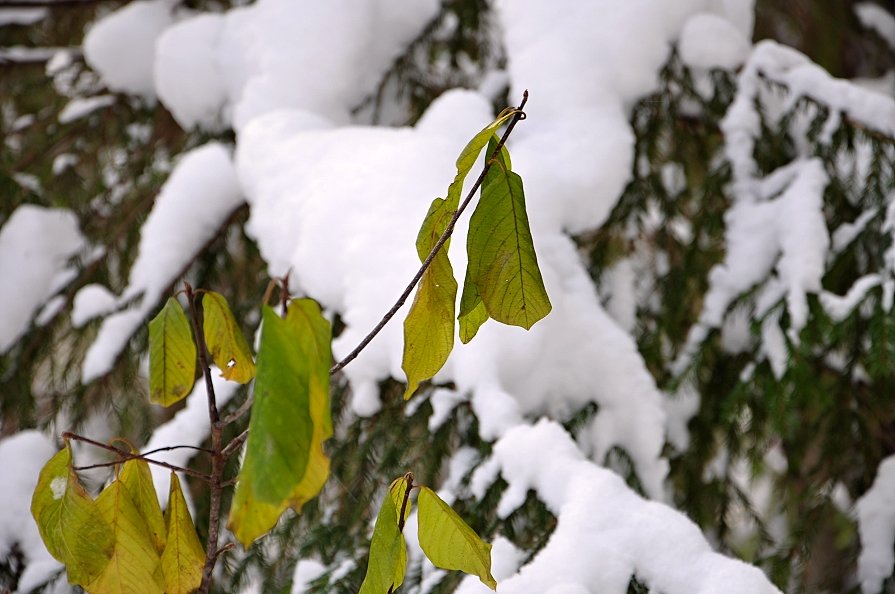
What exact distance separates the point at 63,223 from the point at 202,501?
0.85m

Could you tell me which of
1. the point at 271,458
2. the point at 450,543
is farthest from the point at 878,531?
the point at 271,458

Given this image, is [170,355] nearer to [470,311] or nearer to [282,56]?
[470,311]

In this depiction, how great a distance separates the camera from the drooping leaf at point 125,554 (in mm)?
652

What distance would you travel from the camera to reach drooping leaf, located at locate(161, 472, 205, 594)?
2.31 feet

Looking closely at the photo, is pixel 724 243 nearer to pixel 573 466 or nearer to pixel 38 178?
pixel 573 466

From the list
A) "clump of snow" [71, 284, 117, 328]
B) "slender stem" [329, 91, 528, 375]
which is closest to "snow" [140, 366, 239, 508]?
"clump of snow" [71, 284, 117, 328]

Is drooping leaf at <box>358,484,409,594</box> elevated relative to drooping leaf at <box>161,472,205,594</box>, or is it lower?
elevated

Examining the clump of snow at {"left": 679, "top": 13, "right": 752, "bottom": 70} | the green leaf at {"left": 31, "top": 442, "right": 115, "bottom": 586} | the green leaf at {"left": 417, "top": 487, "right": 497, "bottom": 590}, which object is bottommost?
the clump of snow at {"left": 679, "top": 13, "right": 752, "bottom": 70}

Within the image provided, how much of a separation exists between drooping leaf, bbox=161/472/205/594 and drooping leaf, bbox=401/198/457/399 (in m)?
0.26

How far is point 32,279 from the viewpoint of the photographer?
1810 millimetres

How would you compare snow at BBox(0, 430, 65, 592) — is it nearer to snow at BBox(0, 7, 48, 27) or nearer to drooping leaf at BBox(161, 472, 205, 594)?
drooping leaf at BBox(161, 472, 205, 594)

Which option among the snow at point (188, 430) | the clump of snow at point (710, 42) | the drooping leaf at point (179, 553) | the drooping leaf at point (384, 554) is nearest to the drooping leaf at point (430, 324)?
the drooping leaf at point (384, 554)

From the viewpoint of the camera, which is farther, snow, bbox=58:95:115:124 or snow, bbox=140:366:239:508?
snow, bbox=58:95:115:124

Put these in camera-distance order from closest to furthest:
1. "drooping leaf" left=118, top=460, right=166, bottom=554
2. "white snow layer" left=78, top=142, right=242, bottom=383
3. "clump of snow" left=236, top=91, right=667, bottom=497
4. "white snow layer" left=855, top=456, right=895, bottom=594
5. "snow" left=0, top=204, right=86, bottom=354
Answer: "drooping leaf" left=118, top=460, right=166, bottom=554, "clump of snow" left=236, top=91, right=667, bottom=497, "white snow layer" left=855, top=456, right=895, bottom=594, "white snow layer" left=78, top=142, right=242, bottom=383, "snow" left=0, top=204, right=86, bottom=354
